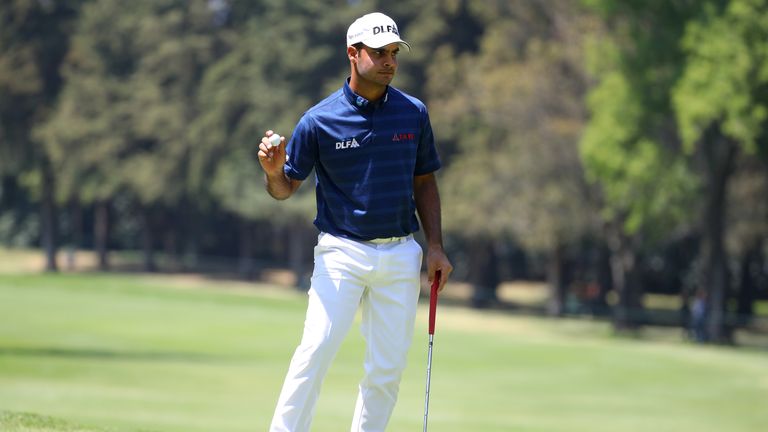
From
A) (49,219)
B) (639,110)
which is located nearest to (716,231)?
(639,110)

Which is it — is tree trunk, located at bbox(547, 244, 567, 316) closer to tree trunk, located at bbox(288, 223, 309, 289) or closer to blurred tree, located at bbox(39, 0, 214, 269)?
tree trunk, located at bbox(288, 223, 309, 289)

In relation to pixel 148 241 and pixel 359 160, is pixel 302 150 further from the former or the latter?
pixel 148 241

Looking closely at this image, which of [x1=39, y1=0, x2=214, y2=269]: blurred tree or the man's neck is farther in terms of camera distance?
[x1=39, y1=0, x2=214, y2=269]: blurred tree

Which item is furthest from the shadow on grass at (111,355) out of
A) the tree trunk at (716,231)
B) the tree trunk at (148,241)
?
the tree trunk at (148,241)

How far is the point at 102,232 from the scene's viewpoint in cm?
6181

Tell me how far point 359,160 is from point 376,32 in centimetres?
64

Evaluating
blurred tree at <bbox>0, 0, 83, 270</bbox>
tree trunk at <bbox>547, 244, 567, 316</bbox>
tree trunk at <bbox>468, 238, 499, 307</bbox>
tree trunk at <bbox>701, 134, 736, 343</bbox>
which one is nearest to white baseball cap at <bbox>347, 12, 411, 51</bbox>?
tree trunk at <bbox>701, 134, 736, 343</bbox>

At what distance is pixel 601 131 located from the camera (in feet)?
108

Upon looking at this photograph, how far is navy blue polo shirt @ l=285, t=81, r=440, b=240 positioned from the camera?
6.37 m

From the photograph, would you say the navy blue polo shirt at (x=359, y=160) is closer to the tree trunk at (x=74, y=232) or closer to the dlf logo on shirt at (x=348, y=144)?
the dlf logo on shirt at (x=348, y=144)

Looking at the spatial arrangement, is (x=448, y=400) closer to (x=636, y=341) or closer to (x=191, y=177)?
(x=636, y=341)

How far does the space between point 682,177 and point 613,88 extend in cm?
344

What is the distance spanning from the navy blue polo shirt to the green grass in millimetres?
2176

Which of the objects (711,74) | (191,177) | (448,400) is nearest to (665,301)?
(191,177)
